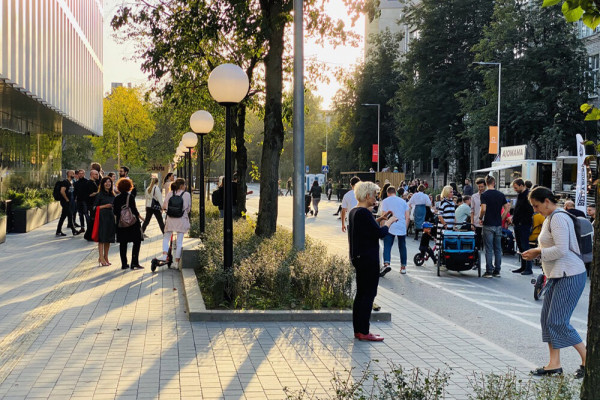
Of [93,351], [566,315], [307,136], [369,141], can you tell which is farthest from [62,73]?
[307,136]

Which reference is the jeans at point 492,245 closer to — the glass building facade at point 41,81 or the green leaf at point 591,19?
the green leaf at point 591,19

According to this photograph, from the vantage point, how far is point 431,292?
40.3 feet

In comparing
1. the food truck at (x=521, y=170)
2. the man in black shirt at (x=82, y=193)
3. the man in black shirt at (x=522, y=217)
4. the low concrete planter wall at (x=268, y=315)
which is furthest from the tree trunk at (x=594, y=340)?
the food truck at (x=521, y=170)

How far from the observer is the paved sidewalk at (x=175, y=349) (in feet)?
19.5

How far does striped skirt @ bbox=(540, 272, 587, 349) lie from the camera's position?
263 inches

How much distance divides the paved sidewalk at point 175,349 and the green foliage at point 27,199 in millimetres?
13415

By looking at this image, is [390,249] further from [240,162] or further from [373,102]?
[373,102]

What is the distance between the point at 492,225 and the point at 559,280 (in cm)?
804

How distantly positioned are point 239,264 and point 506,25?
37.9 metres

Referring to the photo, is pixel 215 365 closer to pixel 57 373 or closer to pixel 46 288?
pixel 57 373

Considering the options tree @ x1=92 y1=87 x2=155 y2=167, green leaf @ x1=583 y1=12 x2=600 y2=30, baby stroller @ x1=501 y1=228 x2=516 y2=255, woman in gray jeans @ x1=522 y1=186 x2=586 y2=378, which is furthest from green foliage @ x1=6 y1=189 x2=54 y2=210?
tree @ x1=92 y1=87 x2=155 y2=167

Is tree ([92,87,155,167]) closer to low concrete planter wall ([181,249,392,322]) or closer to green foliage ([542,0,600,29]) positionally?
low concrete planter wall ([181,249,392,322])

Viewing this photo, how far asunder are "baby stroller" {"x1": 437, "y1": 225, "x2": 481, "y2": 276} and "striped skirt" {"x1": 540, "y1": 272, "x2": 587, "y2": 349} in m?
7.39

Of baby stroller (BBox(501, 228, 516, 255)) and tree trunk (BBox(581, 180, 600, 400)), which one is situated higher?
tree trunk (BBox(581, 180, 600, 400))
